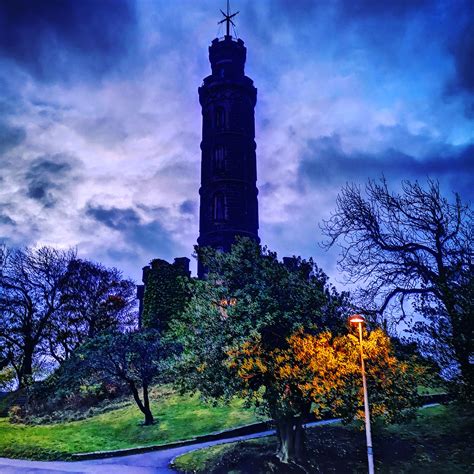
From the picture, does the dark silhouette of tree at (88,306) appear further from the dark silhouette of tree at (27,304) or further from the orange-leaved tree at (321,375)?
the orange-leaved tree at (321,375)

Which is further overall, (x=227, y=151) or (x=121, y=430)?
(x=227, y=151)

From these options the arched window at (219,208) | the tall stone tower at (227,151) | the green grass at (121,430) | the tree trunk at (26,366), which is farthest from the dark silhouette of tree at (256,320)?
the tree trunk at (26,366)

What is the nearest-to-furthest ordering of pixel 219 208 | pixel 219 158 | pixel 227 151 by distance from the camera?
pixel 219 208, pixel 227 151, pixel 219 158

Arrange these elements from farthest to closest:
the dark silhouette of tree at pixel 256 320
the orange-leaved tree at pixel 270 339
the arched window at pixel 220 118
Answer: the arched window at pixel 220 118 < the dark silhouette of tree at pixel 256 320 < the orange-leaved tree at pixel 270 339

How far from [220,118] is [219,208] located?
456 inches

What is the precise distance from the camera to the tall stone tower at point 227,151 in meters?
47.1

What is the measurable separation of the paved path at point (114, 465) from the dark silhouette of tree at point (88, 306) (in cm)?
2744

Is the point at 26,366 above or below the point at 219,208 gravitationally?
below

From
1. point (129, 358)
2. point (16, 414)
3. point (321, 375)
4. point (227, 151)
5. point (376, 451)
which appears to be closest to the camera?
point (321, 375)

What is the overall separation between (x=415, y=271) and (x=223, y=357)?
10.4 metres

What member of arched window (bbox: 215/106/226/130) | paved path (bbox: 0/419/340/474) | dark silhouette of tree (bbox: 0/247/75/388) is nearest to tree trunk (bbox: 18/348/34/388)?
dark silhouette of tree (bbox: 0/247/75/388)

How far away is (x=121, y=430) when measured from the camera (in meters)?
25.7

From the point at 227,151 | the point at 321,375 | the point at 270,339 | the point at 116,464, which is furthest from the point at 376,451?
the point at 227,151

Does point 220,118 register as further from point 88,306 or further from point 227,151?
point 88,306
